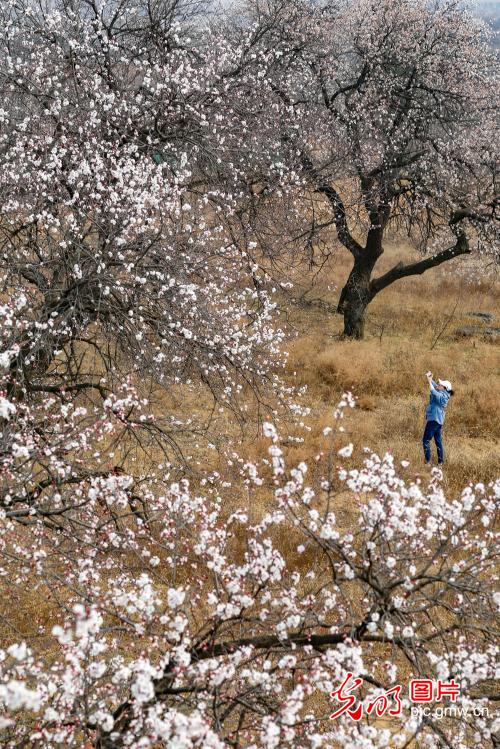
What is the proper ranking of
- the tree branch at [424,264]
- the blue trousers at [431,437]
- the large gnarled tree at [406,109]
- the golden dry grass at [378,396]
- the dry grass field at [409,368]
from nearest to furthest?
1. the golden dry grass at [378,396]
2. the blue trousers at [431,437]
3. the dry grass field at [409,368]
4. the large gnarled tree at [406,109]
5. the tree branch at [424,264]

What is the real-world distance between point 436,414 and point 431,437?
0.49 m

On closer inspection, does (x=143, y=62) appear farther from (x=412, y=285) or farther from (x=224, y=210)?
(x=412, y=285)

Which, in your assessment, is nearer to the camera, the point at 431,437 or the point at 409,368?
the point at 431,437

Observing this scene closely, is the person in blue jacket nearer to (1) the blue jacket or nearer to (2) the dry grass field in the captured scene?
(1) the blue jacket

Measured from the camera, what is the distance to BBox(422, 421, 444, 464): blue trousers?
1043cm

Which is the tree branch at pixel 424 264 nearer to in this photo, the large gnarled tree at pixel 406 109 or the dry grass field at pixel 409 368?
the large gnarled tree at pixel 406 109

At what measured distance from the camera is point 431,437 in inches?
415

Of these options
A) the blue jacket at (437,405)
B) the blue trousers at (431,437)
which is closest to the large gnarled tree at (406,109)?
the blue jacket at (437,405)

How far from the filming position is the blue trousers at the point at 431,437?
10.4 metres

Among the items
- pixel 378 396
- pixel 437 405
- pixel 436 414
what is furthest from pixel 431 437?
pixel 378 396

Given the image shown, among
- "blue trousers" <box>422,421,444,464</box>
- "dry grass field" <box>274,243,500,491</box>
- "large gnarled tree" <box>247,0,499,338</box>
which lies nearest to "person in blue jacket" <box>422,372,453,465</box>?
"blue trousers" <box>422,421,444,464</box>

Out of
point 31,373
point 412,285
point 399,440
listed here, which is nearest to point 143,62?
point 31,373

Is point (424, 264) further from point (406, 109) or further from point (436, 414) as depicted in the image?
point (436, 414)

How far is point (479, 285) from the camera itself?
22.3 metres
